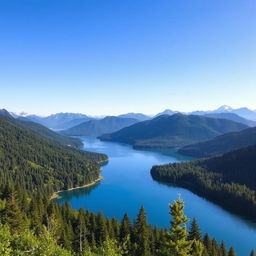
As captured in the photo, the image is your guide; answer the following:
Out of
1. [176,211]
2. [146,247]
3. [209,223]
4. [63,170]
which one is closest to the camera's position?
[176,211]

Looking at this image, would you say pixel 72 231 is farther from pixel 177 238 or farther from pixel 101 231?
pixel 177 238

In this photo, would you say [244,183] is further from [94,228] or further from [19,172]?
[19,172]

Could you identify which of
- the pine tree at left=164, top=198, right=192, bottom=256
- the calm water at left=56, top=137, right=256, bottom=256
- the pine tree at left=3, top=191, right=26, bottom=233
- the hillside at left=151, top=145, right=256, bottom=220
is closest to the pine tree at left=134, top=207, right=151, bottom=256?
the pine tree at left=3, top=191, right=26, bottom=233

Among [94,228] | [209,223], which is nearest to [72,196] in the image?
[209,223]

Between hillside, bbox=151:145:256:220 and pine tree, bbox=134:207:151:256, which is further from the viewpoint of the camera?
hillside, bbox=151:145:256:220

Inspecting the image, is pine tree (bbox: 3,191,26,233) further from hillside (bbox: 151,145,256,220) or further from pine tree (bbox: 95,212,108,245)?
hillside (bbox: 151,145,256,220)

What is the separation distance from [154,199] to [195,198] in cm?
2171

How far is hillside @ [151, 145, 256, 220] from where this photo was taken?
128 meters

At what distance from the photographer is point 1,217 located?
5681cm

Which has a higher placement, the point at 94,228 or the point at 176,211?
the point at 176,211

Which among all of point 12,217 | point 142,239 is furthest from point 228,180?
point 12,217

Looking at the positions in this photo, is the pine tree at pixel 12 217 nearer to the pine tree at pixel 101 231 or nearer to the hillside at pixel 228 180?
the pine tree at pixel 101 231

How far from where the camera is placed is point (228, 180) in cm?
16488

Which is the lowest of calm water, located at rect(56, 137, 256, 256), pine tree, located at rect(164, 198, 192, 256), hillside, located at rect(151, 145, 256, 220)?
calm water, located at rect(56, 137, 256, 256)
